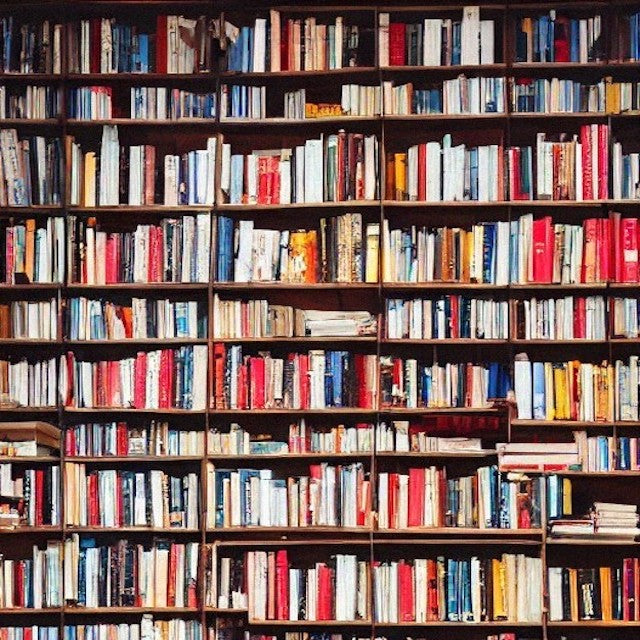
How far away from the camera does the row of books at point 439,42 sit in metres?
6.85

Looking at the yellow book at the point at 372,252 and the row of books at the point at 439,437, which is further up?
the yellow book at the point at 372,252

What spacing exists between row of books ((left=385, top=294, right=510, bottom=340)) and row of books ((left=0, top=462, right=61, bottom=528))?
158cm

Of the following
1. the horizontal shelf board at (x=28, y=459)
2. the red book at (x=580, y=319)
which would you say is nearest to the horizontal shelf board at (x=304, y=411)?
the horizontal shelf board at (x=28, y=459)

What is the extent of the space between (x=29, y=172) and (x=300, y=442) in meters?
1.68

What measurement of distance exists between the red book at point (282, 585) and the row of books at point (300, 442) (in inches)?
17.9

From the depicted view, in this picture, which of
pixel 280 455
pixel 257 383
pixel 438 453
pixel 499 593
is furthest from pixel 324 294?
pixel 499 593

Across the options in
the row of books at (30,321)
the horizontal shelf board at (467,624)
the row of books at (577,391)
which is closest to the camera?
the horizontal shelf board at (467,624)

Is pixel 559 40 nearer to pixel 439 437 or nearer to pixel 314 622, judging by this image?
pixel 439 437

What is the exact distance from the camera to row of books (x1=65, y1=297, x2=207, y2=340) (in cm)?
683

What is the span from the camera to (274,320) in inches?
269

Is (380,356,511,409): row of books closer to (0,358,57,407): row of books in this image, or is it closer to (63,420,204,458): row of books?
(63,420,204,458): row of books

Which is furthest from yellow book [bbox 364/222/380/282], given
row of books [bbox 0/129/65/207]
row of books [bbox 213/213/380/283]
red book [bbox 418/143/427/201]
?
row of books [bbox 0/129/65/207]

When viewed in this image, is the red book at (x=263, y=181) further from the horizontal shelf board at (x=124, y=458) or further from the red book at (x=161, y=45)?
the horizontal shelf board at (x=124, y=458)

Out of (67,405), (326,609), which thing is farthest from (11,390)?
(326,609)
